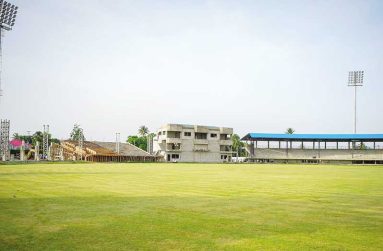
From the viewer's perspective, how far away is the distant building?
116875 mm

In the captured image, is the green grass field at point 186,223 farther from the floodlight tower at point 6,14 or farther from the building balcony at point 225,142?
the building balcony at point 225,142

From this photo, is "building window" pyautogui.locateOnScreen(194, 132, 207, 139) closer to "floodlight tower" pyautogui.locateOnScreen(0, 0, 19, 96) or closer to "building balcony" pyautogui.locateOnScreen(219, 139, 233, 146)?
"building balcony" pyautogui.locateOnScreen(219, 139, 233, 146)

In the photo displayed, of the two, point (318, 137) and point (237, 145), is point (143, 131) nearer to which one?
point (237, 145)

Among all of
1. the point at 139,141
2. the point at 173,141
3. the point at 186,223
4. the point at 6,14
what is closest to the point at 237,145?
the point at 139,141

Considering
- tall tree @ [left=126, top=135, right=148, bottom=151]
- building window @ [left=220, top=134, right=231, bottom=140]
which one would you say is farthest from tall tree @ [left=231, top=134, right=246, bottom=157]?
tall tree @ [left=126, top=135, right=148, bottom=151]

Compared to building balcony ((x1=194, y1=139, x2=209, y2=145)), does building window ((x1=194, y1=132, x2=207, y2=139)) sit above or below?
above

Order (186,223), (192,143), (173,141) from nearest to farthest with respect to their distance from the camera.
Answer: (186,223) → (173,141) → (192,143)

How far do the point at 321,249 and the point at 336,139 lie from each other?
110 m

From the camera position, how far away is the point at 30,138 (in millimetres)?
142000

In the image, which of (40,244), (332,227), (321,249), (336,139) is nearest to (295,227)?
(332,227)

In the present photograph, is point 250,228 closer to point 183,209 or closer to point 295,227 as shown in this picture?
point 295,227

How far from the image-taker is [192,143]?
12000 cm

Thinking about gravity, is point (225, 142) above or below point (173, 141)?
below

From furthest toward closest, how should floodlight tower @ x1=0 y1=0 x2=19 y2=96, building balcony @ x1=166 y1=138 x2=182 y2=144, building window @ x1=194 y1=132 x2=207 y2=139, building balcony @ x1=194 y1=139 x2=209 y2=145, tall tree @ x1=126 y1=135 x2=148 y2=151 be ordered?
1. tall tree @ x1=126 y1=135 x2=148 y2=151
2. building window @ x1=194 y1=132 x2=207 y2=139
3. building balcony @ x1=194 y1=139 x2=209 y2=145
4. building balcony @ x1=166 y1=138 x2=182 y2=144
5. floodlight tower @ x1=0 y1=0 x2=19 y2=96
